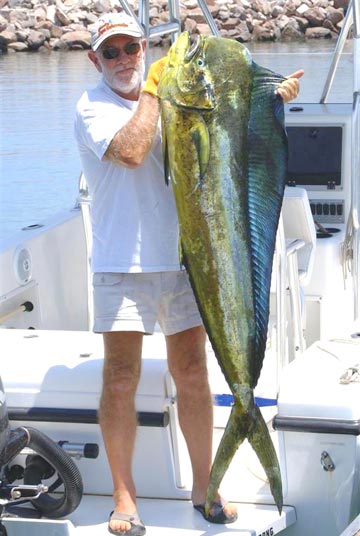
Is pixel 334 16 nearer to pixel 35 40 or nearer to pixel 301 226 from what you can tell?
pixel 35 40

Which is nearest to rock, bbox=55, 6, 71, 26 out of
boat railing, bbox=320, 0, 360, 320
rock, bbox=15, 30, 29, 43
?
rock, bbox=15, 30, 29, 43

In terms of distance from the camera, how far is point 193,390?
369cm

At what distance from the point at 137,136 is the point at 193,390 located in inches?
31.9

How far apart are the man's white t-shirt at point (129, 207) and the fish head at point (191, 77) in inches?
16.4

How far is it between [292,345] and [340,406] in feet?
4.49

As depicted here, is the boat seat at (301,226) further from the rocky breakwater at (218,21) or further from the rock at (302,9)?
the rock at (302,9)

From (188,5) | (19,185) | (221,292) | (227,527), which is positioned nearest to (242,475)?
(227,527)

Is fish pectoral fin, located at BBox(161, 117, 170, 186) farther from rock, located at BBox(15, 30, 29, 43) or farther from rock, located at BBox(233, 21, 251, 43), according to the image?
rock, located at BBox(15, 30, 29, 43)

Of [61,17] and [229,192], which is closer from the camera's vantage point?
[229,192]

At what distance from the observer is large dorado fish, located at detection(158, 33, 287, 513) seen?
Result: 3.13 m

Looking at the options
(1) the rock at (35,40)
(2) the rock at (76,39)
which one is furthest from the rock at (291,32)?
(1) the rock at (35,40)

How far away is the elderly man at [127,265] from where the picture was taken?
3.52 metres

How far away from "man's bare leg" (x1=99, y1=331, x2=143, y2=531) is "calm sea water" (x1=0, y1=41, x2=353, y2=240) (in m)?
7.83

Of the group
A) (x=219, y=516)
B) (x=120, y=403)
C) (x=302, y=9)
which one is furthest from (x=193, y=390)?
(x=302, y=9)
